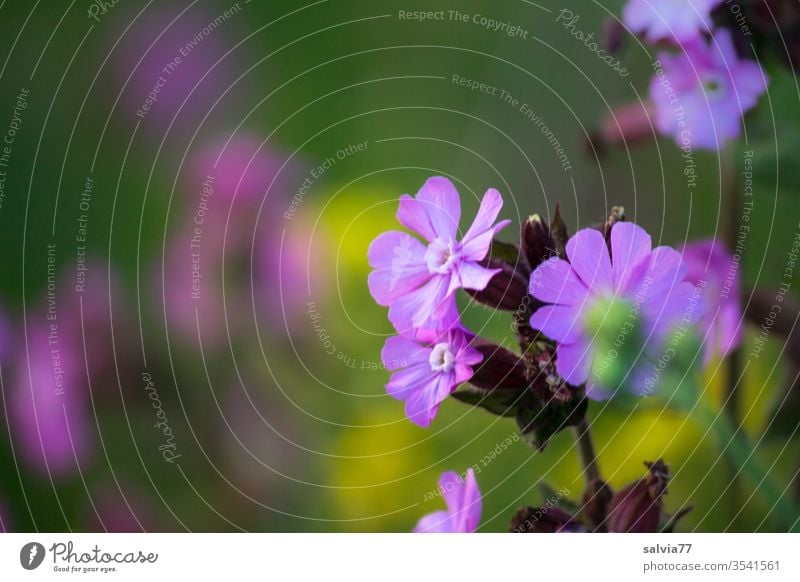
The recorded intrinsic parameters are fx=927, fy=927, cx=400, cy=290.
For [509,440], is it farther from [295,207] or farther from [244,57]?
[244,57]

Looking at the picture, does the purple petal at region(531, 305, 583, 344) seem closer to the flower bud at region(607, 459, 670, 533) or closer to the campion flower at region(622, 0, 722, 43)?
the flower bud at region(607, 459, 670, 533)

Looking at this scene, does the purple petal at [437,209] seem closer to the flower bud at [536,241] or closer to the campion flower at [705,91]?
the flower bud at [536,241]

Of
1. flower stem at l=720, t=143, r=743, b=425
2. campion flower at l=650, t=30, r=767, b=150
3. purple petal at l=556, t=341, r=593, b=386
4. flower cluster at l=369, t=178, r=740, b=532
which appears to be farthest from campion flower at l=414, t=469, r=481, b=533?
campion flower at l=650, t=30, r=767, b=150

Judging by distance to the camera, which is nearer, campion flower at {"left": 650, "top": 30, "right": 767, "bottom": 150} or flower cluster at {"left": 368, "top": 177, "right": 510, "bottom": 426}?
flower cluster at {"left": 368, "top": 177, "right": 510, "bottom": 426}

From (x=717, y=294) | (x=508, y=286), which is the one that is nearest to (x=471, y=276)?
(x=508, y=286)

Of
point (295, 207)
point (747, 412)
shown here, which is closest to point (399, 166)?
point (295, 207)

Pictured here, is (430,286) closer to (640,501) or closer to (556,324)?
(556,324)
